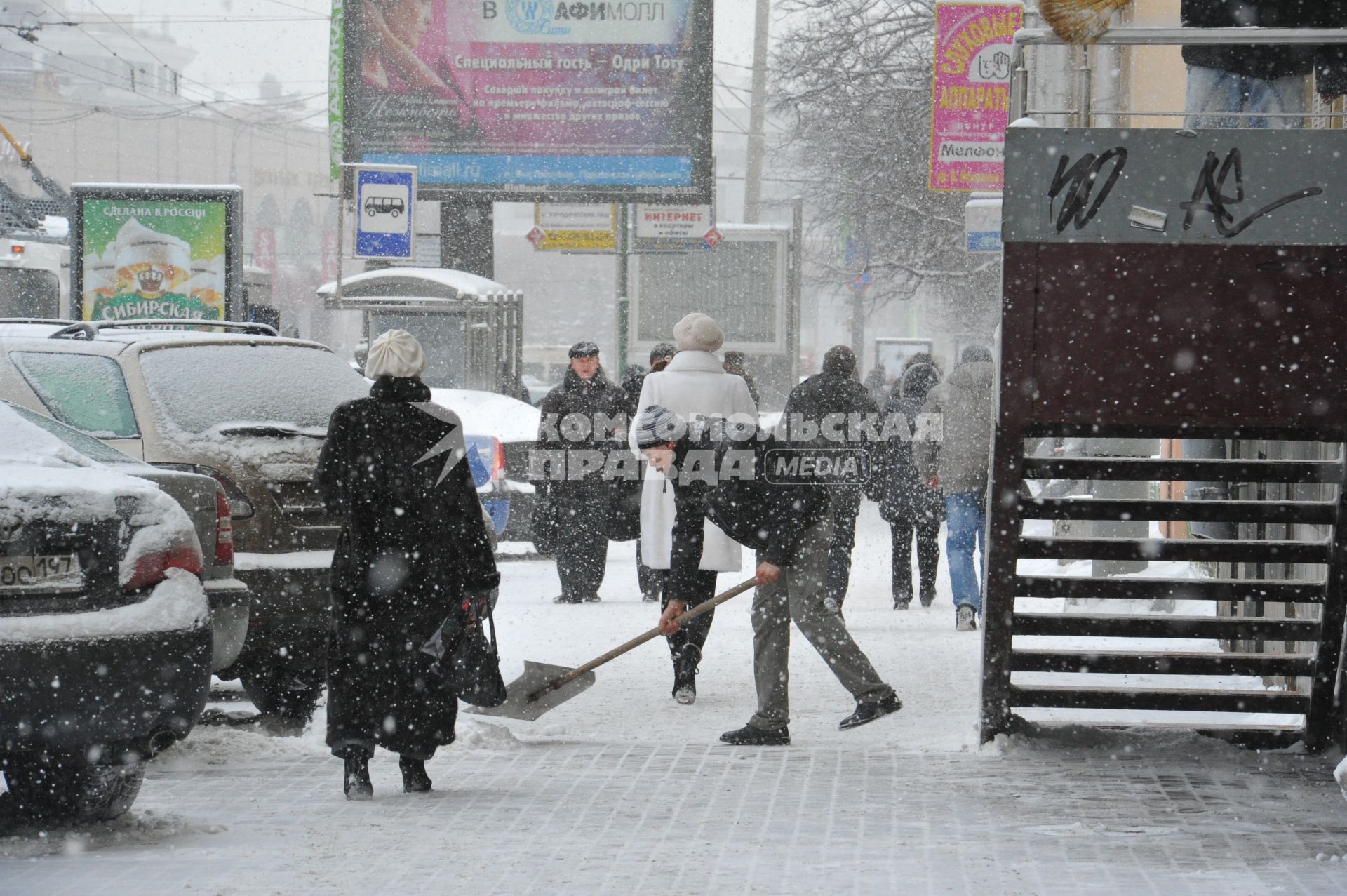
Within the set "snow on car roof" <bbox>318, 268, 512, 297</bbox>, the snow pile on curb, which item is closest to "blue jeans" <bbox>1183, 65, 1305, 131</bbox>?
the snow pile on curb

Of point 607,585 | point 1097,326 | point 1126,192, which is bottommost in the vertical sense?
point 607,585

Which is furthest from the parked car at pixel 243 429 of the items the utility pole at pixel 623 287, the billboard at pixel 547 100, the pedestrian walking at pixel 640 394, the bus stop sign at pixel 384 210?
the utility pole at pixel 623 287

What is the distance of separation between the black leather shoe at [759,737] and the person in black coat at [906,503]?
551 centimetres

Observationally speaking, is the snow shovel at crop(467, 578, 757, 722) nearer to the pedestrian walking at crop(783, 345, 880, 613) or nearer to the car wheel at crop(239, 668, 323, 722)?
the car wheel at crop(239, 668, 323, 722)

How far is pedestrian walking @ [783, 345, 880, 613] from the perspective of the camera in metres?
11.2

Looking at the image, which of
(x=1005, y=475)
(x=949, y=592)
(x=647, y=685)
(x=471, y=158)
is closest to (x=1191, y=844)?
(x=1005, y=475)

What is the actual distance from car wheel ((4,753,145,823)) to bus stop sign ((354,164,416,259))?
1208cm

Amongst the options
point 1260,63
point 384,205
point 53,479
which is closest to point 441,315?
point 384,205

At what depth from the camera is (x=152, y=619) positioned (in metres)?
5.19

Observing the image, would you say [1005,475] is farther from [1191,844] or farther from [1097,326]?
[1191,844]

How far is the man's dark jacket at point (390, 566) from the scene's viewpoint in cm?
614

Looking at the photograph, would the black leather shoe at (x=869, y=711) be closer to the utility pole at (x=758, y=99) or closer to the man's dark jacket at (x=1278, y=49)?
the man's dark jacket at (x=1278, y=49)

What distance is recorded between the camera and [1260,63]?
7.28 meters

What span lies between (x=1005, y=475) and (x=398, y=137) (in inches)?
667
